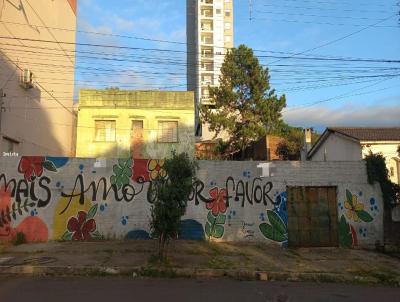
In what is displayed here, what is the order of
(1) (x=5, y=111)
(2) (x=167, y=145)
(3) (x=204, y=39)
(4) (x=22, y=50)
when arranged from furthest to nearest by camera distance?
(3) (x=204, y=39) → (2) (x=167, y=145) → (4) (x=22, y=50) → (1) (x=5, y=111)

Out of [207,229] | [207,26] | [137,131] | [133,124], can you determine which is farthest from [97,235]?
[207,26]

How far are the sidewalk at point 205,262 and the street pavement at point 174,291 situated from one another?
21.1 inches

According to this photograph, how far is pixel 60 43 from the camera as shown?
1173 inches

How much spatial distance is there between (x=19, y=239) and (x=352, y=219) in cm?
1035

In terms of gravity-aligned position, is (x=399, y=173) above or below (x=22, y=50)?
below

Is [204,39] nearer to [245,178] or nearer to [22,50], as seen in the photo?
[22,50]

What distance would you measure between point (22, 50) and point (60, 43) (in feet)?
21.1

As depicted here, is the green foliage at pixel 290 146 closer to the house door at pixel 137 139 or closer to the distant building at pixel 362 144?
the distant building at pixel 362 144

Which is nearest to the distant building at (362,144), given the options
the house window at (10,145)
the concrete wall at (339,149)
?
the concrete wall at (339,149)

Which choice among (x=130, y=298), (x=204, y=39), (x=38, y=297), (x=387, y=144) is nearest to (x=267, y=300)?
(x=130, y=298)

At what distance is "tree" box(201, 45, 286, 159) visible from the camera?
39.9m

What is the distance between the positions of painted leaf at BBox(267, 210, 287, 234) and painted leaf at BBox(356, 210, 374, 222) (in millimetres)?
2543

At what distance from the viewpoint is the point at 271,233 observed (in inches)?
597

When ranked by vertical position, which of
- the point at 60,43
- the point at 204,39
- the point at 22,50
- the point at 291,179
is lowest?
the point at 291,179
